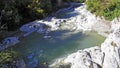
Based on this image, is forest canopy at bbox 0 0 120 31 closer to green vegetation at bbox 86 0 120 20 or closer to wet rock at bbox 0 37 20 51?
green vegetation at bbox 86 0 120 20

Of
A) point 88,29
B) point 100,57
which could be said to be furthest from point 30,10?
point 100,57

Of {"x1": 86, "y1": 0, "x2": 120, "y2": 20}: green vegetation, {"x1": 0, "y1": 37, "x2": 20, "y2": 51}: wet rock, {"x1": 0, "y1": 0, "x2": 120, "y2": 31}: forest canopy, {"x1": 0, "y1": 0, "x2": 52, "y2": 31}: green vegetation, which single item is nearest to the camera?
A: {"x1": 0, "y1": 37, "x2": 20, "y2": 51}: wet rock

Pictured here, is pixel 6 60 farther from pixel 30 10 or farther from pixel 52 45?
pixel 30 10

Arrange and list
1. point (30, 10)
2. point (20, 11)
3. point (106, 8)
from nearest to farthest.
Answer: point (106, 8)
point (30, 10)
point (20, 11)

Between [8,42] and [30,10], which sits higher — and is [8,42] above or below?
below

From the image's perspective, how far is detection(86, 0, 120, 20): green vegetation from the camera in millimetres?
29392

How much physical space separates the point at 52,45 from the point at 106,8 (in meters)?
8.19

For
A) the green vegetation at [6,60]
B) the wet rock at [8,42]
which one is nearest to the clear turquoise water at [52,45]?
the wet rock at [8,42]

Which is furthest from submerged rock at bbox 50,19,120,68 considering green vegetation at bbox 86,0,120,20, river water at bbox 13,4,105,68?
green vegetation at bbox 86,0,120,20

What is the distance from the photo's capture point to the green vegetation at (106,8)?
29392mm

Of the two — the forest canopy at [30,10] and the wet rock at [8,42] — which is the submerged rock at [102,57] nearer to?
the wet rock at [8,42]

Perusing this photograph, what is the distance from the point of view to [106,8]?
98.7 feet

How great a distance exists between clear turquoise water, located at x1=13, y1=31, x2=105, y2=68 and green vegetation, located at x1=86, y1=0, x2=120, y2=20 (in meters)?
3.08

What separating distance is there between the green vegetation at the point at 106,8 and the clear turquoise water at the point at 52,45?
308 cm
